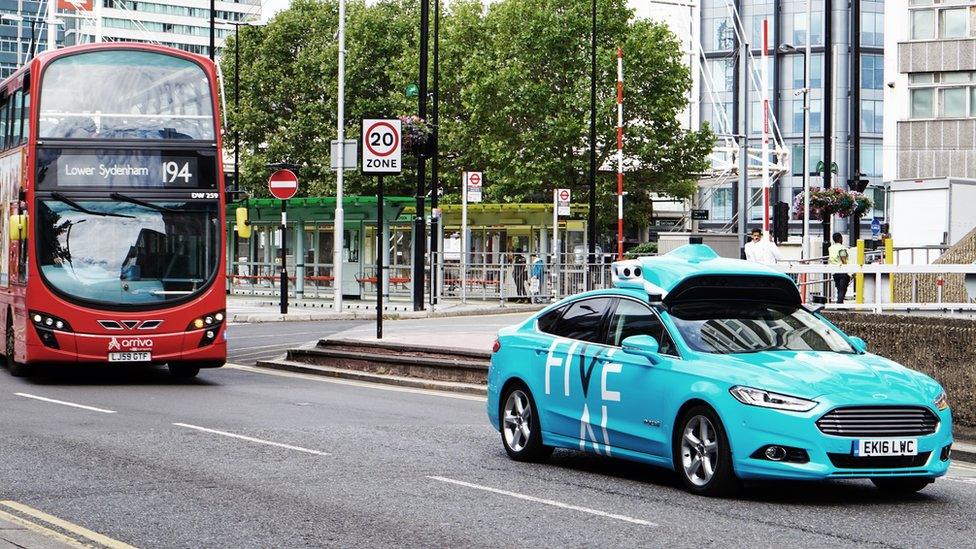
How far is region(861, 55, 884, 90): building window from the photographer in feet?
302

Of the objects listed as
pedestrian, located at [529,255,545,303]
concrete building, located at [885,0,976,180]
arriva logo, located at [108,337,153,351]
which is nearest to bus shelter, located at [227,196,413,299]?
pedestrian, located at [529,255,545,303]

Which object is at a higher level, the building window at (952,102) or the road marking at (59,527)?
the building window at (952,102)

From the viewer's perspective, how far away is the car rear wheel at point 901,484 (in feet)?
34.2

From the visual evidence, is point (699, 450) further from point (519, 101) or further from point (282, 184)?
point (519, 101)

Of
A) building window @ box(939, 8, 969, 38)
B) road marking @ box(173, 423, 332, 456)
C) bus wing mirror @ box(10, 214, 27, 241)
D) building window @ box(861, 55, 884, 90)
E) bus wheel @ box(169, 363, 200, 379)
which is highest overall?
building window @ box(861, 55, 884, 90)

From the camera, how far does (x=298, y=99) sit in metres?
74.6

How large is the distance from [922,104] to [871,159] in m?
39.8

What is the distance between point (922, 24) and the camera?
179ft

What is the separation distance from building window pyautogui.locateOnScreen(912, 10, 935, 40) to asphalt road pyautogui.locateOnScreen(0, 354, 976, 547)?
136 ft

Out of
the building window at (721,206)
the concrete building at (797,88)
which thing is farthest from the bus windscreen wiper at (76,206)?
the building window at (721,206)

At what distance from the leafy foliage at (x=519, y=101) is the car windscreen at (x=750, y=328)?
49.9 m

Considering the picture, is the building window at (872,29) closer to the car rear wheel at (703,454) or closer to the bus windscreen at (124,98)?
the bus windscreen at (124,98)

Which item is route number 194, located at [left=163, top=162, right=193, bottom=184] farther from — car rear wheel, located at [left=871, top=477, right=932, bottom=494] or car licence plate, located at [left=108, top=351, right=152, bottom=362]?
car rear wheel, located at [left=871, top=477, right=932, bottom=494]

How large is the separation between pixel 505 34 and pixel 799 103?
31607 mm
